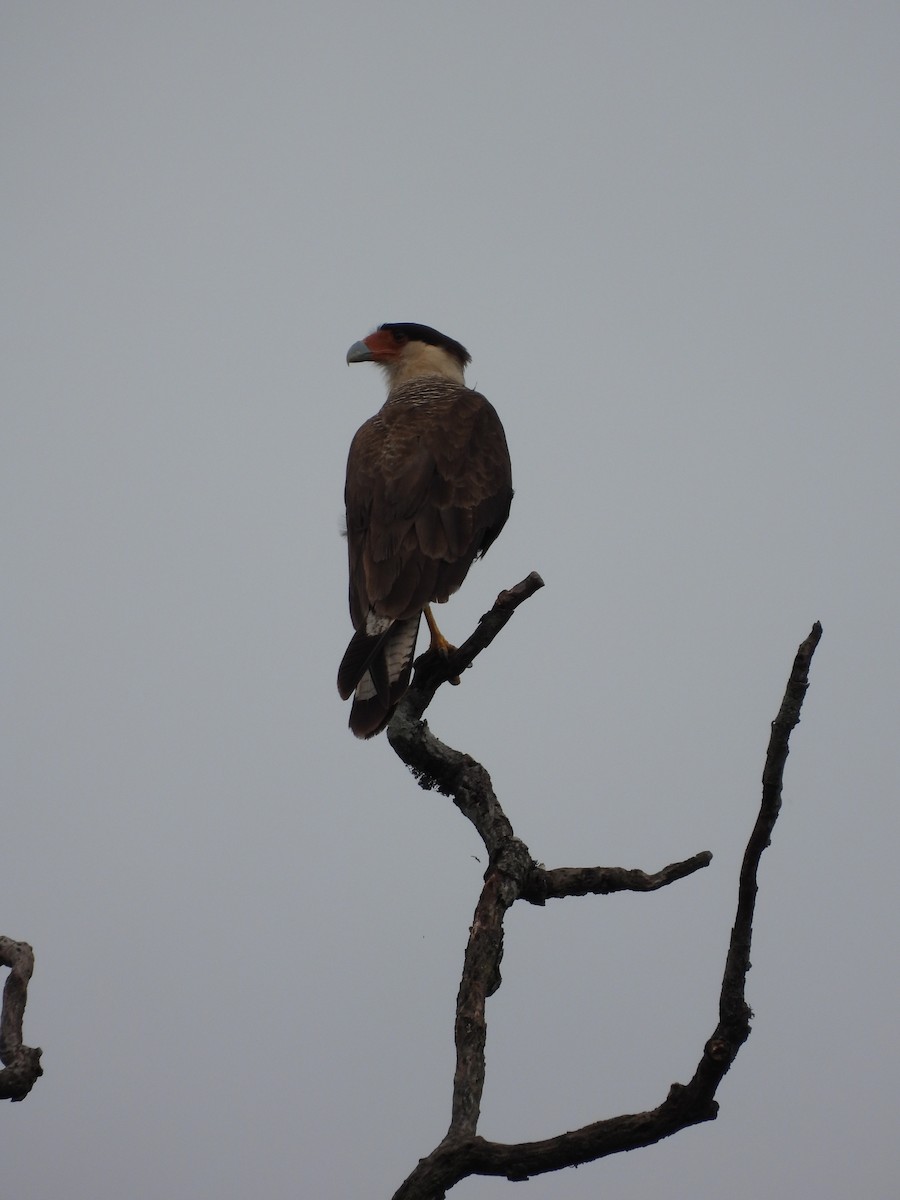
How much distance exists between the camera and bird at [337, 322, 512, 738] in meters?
3.66

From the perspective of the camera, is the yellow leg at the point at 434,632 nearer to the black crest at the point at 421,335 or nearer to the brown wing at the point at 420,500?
the brown wing at the point at 420,500

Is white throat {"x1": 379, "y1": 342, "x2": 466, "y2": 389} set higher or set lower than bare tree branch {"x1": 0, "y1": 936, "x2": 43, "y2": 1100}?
higher

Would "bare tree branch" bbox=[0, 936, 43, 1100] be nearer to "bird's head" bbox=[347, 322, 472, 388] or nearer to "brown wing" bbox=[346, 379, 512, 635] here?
"brown wing" bbox=[346, 379, 512, 635]

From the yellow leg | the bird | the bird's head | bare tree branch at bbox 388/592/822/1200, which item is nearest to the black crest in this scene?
the bird's head

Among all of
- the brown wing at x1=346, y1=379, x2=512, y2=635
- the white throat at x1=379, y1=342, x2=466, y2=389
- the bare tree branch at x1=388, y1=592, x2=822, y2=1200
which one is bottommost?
the bare tree branch at x1=388, y1=592, x2=822, y2=1200

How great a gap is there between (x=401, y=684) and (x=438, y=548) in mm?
874

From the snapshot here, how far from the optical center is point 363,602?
13.4 ft

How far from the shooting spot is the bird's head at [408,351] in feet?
20.4

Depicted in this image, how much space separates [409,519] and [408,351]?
214cm

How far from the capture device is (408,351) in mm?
6281

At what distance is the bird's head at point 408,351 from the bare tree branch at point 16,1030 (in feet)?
13.4

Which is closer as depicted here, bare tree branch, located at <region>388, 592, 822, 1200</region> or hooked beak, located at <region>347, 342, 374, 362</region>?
bare tree branch, located at <region>388, 592, 822, 1200</region>

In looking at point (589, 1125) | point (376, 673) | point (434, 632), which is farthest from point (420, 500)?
point (589, 1125)

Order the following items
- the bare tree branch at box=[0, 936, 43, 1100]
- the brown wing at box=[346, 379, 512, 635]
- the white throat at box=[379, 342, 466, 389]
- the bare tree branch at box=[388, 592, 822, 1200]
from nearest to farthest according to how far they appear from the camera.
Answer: the bare tree branch at box=[388, 592, 822, 1200] < the bare tree branch at box=[0, 936, 43, 1100] < the brown wing at box=[346, 379, 512, 635] < the white throat at box=[379, 342, 466, 389]
